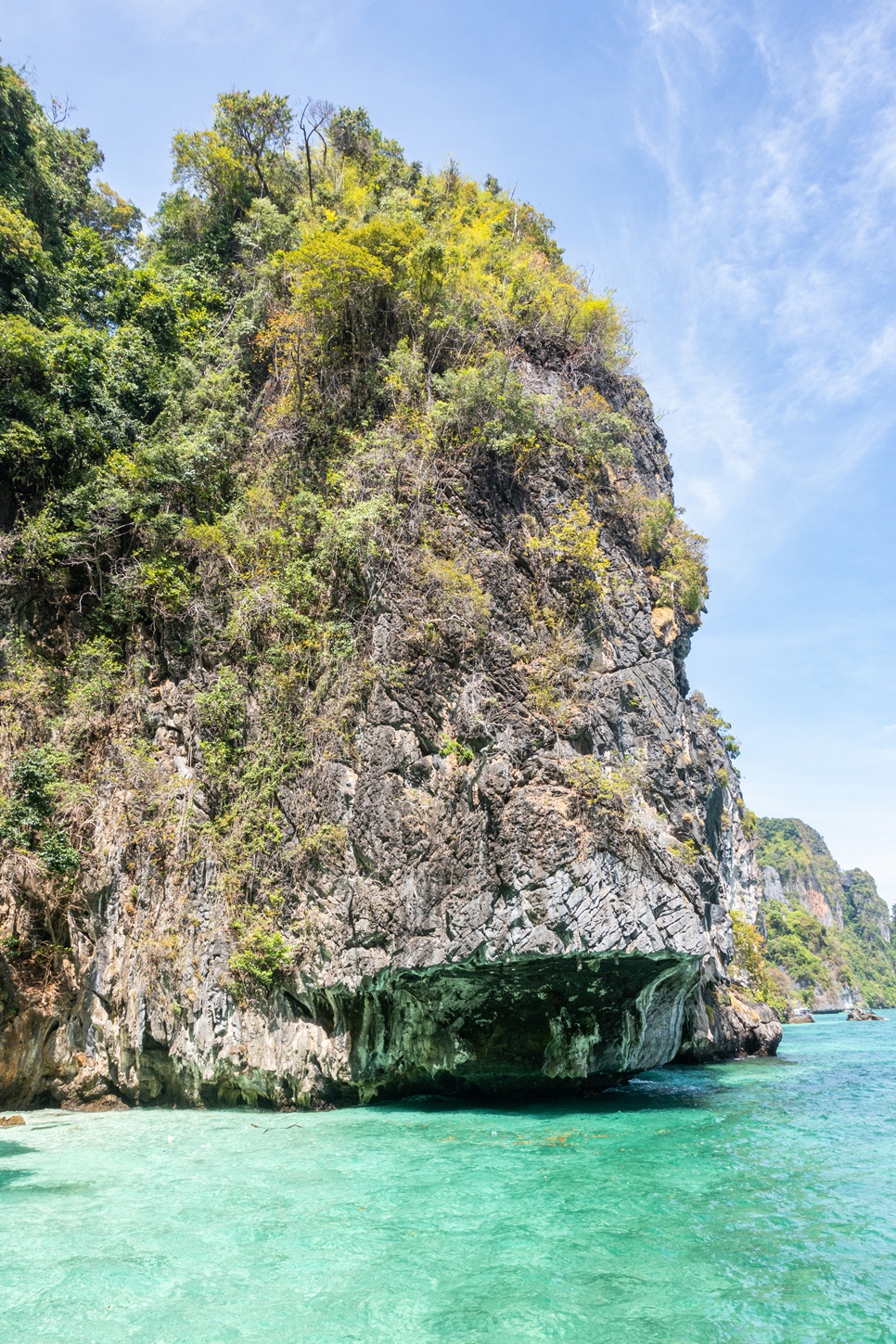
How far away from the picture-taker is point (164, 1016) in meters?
10.4

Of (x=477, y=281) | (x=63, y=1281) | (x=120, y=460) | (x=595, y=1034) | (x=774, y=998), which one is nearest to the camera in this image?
(x=63, y=1281)

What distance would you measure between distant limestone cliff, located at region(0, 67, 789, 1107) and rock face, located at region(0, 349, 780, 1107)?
0.05m

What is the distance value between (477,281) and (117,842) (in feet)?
40.5

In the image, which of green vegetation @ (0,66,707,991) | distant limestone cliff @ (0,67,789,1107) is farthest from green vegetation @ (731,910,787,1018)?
green vegetation @ (0,66,707,991)

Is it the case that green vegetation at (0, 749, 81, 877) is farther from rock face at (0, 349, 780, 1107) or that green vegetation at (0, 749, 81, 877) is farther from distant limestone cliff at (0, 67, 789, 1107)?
rock face at (0, 349, 780, 1107)

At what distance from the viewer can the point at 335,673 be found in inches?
460

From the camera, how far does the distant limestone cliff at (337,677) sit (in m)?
10.1

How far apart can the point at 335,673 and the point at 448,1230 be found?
302 inches

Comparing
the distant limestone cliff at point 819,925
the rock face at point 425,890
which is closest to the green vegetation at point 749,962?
the rock face at point 425,890

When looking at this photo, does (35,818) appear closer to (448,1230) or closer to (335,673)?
(335,673)

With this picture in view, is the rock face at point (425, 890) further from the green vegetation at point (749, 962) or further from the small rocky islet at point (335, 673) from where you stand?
the green vegetation at point (749, 962)

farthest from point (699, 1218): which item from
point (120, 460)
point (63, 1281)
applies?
point (120, 460)

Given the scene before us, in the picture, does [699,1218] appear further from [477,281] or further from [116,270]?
[116,270]

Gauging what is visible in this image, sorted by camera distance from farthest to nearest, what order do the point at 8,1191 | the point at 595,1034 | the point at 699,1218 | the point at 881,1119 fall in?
the point at 595,1034 < the point at 881,1119 < the point at 8,1191 < the point at 699,1218
